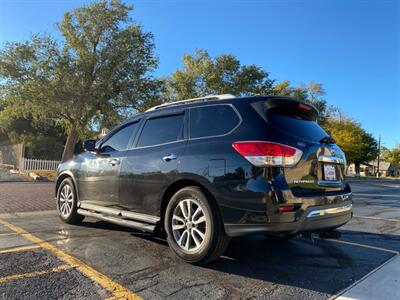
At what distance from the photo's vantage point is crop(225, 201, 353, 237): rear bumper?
12.1 ft

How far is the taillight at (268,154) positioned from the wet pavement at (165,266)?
3.94ft

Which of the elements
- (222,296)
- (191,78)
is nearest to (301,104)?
(222,296)

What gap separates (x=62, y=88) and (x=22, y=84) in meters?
2.14

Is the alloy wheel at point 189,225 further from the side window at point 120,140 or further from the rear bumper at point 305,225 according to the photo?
the side window at point 120,140

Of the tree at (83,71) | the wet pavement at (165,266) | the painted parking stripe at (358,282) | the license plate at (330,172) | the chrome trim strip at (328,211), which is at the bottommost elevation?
the painted parking stripe at (358,282)

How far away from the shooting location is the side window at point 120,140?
219 inches

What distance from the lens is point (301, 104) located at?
177 inches

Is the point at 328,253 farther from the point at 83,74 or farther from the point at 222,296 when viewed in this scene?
the point at 83,74

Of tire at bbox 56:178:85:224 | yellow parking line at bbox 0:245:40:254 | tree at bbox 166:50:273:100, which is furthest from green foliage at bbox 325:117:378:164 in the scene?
yellow parking line at bbox 0:245:40:254

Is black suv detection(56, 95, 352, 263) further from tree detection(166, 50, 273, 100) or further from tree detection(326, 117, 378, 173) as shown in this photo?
tree detection(326, 117, 378, 173)

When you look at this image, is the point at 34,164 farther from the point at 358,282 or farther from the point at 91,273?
the point at 358,282

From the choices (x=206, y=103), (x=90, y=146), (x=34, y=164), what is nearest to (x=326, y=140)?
(x=206, y=103)

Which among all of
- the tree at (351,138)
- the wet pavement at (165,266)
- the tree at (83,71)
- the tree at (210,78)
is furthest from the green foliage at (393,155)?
the wet pavement at (165,266)

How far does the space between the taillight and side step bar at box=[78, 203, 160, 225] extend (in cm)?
151
